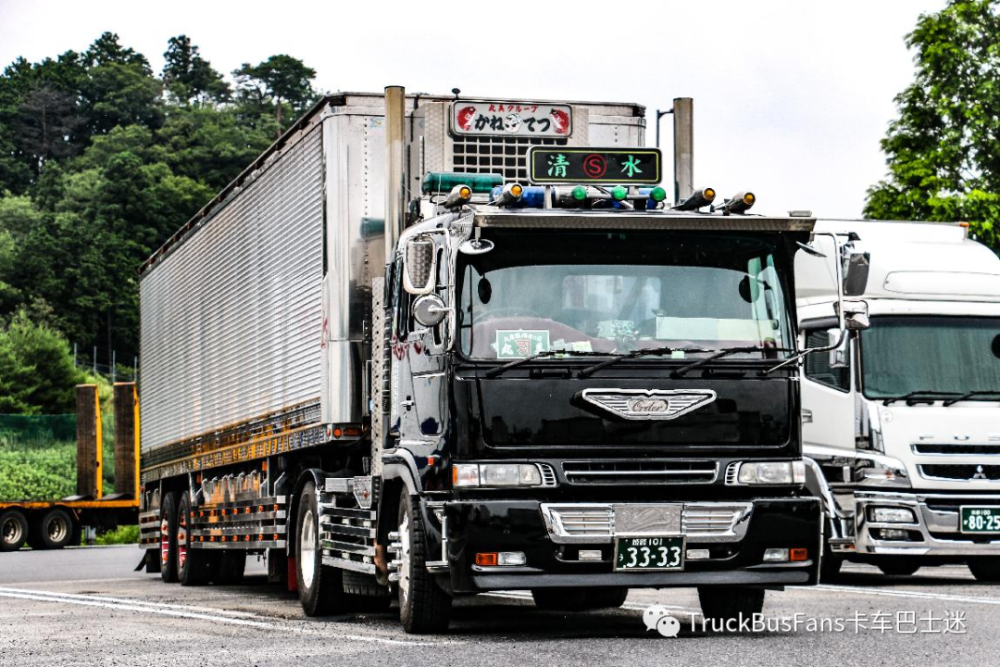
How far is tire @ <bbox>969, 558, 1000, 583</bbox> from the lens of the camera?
1894 centimetres

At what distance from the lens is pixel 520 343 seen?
37.6 feet

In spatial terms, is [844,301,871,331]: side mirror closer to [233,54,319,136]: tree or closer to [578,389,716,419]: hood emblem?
[578,389,716,419]: hood emblem

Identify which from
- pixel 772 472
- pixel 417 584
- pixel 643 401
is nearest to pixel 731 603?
pixel 772 472

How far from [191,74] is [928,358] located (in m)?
152

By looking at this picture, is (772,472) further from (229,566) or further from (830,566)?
(229,566)

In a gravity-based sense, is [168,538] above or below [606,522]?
below

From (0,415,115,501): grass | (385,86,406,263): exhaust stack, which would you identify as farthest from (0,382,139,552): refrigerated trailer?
(385,86,406,263): exhaust stack

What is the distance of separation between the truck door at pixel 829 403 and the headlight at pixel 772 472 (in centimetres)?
601

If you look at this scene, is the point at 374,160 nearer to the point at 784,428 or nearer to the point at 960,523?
the point at 784,428

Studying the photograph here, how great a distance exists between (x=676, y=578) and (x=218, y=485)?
884cm

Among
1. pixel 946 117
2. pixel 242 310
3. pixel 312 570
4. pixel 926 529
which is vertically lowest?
pixel 312 570

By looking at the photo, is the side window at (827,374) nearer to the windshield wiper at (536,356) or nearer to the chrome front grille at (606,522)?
the chrome front grille at (606,522)

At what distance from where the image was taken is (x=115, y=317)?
103 meters

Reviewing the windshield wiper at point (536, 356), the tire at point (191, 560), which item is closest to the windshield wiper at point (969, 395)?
the windshield wiper at point (536, 356)
